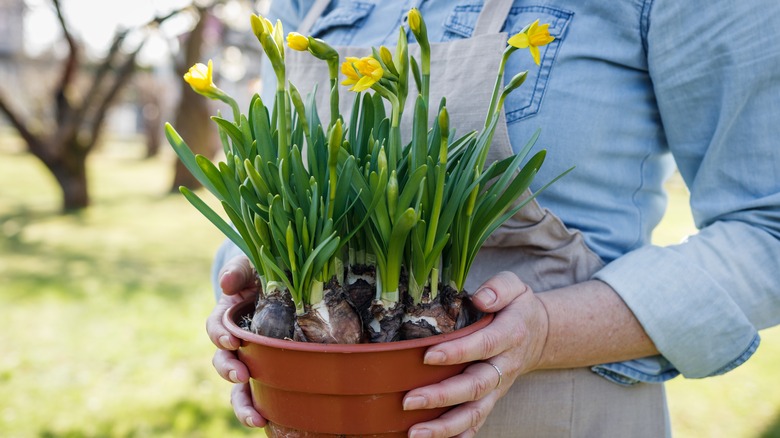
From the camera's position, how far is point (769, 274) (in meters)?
0.94

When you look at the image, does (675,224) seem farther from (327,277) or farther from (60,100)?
(327,277)

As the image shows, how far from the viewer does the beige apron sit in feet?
3.21

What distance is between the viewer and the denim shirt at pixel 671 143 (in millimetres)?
907

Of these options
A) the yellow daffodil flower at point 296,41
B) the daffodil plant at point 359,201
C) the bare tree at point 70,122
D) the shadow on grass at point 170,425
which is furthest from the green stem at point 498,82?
the bare tree at point 70,122

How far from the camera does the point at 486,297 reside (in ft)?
2.74

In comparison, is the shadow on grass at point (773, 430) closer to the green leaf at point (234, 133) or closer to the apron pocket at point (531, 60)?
the apron pocket at point (531, 60)

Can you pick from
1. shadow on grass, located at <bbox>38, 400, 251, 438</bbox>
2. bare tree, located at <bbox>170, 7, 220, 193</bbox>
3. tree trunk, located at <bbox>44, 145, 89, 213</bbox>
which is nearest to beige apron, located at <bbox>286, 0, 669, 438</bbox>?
shadow on grass, located at <bbox>38, 400, 251, 438</bbox>

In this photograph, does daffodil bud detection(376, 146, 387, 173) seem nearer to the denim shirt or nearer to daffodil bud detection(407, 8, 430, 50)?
daffodil bud detection(407, 8, 430, 50)

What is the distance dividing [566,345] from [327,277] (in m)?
0.35

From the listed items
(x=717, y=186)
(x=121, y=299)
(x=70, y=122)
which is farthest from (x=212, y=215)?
(x=70, y=122)

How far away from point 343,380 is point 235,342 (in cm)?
16

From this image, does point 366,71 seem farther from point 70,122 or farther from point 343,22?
point 70,122

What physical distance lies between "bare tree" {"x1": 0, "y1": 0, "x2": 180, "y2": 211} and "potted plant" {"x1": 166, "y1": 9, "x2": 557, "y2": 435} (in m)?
6.50

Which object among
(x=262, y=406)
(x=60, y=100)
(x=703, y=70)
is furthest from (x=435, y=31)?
(x=60, y=100)
